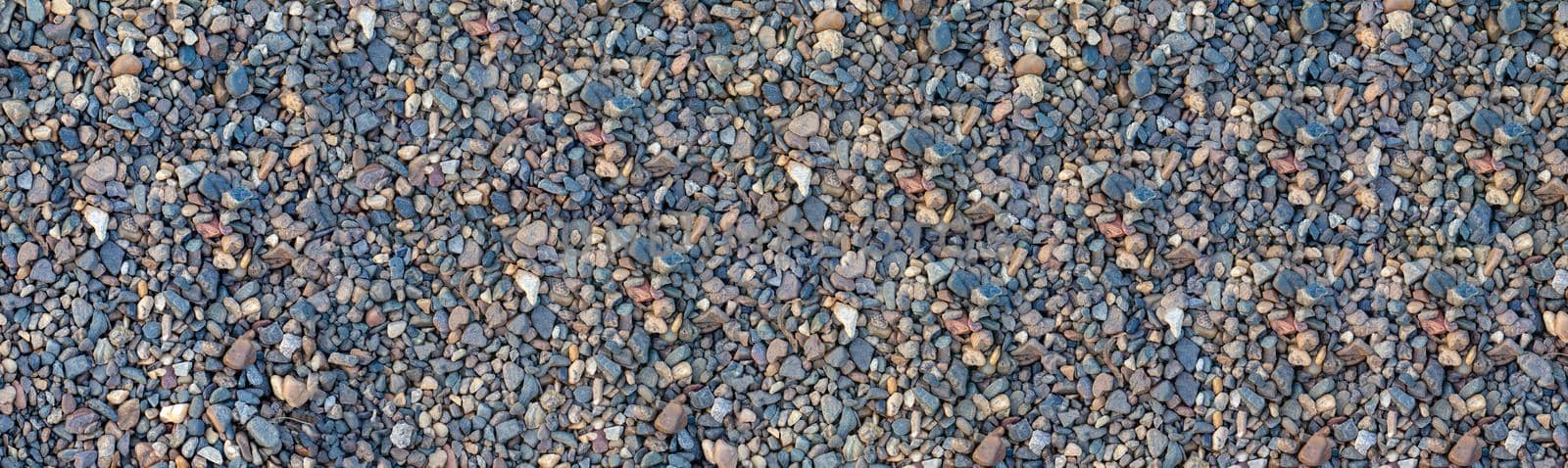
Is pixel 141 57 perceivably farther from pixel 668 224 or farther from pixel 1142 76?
pixel 1142 76

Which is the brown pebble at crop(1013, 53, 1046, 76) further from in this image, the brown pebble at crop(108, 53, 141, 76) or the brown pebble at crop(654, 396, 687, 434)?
the brown pebble at crop(108, 53, 141, 76)

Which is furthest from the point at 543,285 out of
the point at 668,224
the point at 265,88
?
the point at 265,88

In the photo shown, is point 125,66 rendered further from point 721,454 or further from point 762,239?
point 721,454

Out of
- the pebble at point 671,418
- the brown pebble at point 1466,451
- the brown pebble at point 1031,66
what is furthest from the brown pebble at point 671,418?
the brown pebble at point 1466,451

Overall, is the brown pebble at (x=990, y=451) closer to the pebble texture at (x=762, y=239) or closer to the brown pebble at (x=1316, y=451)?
the pebble texture at (x=762, y=239)

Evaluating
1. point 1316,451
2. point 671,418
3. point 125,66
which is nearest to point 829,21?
point 671,418

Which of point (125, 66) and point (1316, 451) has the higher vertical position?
point (125, 66)

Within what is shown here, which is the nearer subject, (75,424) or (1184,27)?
(75,424)

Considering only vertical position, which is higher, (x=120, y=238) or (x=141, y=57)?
(x=141, y=57)
